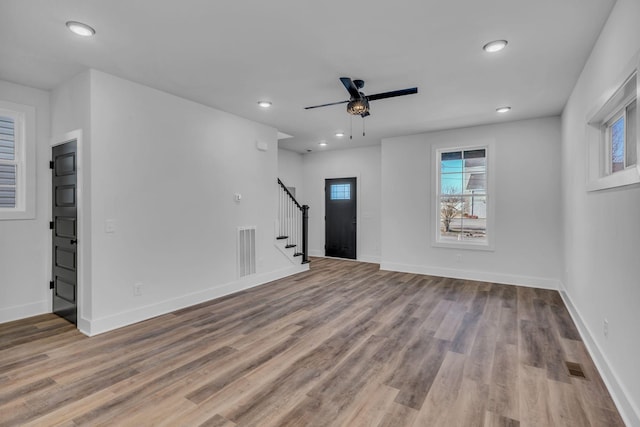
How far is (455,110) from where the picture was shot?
15.9ft

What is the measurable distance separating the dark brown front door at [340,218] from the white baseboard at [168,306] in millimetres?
2483

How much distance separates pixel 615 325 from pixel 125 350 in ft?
13.4

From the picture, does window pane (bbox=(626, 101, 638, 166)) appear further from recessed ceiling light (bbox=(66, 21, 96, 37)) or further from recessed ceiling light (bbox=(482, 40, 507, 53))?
recessed ceiling light (bbox=(66, 21, 96, 37))

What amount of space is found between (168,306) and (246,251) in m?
1.50

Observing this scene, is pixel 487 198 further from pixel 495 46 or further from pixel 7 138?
pixel 7 138

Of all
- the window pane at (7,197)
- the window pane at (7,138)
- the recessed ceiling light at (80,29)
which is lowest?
the window pane at (7,197)

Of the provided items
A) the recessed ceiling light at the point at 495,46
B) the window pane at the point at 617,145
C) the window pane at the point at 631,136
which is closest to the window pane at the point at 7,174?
the recessed ceiling light at the point at 495,46

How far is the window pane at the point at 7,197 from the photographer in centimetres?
370

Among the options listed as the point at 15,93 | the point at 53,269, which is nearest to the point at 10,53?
Result: the point at 15,93

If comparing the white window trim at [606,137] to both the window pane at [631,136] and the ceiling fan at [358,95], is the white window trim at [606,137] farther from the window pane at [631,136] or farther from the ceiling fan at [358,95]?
the ceiling fan at [358,95]

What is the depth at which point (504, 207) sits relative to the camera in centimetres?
556

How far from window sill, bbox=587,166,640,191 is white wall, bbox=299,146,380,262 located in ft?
16.2

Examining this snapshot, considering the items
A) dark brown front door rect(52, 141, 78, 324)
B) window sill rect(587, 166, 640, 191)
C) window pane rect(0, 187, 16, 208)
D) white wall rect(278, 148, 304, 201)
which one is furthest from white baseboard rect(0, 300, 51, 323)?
window sill rect(587, 166, 640, 191)

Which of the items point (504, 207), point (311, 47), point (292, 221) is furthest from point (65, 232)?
point (504, 207)
